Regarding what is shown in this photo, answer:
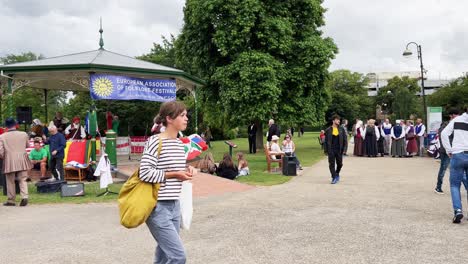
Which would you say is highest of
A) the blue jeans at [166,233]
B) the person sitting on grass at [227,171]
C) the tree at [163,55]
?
the tree at [163,55]

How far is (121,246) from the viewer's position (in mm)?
6129

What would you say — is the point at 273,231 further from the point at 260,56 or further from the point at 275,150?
the point at 260,56

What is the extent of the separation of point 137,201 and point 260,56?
2082 centimetres

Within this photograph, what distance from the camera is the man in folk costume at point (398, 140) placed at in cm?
2208

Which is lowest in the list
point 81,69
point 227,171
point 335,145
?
point 227,171

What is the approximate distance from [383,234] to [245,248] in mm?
2182

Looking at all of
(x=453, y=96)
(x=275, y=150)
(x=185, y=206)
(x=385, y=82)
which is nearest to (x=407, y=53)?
(x=275, y=150)

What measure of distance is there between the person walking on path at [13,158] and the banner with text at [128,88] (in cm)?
473

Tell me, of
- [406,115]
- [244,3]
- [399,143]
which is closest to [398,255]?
[399,143]

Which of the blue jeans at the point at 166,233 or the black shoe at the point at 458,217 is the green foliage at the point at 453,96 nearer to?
the black shoe at the point at 458,217

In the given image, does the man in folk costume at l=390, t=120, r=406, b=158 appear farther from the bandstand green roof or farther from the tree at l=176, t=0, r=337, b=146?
the bandstand green roof

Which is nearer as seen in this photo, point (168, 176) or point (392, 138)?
point (168, 176)

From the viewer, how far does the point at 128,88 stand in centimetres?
1571

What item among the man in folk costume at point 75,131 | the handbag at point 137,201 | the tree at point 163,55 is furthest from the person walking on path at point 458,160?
the tree at point 163,55
